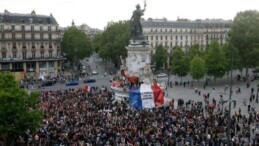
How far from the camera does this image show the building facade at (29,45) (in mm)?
77312

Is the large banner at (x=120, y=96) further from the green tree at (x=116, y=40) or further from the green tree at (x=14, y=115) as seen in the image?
the green tree at (x=116, y=40)

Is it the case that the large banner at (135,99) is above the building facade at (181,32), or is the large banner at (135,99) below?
below

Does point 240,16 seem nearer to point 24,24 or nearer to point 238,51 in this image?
point 238,51

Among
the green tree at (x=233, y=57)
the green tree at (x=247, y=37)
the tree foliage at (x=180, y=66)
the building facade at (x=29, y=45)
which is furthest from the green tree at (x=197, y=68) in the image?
the building facade at (x=29, y=45)

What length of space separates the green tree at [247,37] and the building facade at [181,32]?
31.2m

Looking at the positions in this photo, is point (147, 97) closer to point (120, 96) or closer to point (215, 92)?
point (120, 96)

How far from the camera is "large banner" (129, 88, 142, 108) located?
41.6 meters

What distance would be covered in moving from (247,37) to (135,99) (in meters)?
38.7

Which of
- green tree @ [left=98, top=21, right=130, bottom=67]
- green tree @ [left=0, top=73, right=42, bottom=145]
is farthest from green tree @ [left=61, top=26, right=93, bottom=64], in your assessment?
green tree @ [left=0, top=73, right=42, bottom=145]

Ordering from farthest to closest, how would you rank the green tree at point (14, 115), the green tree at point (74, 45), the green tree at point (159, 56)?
1. the green tree at point (159, 56)
2. the green tree at point (74, 45)
3. the green tree at point (14, 115)

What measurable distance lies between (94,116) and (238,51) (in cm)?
4558

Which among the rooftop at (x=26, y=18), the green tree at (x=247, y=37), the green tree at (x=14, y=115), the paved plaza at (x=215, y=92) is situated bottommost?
the paved plaza at (x=215, y=92)

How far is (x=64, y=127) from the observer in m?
31.2

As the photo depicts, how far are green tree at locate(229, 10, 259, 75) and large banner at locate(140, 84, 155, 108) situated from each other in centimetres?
3529
